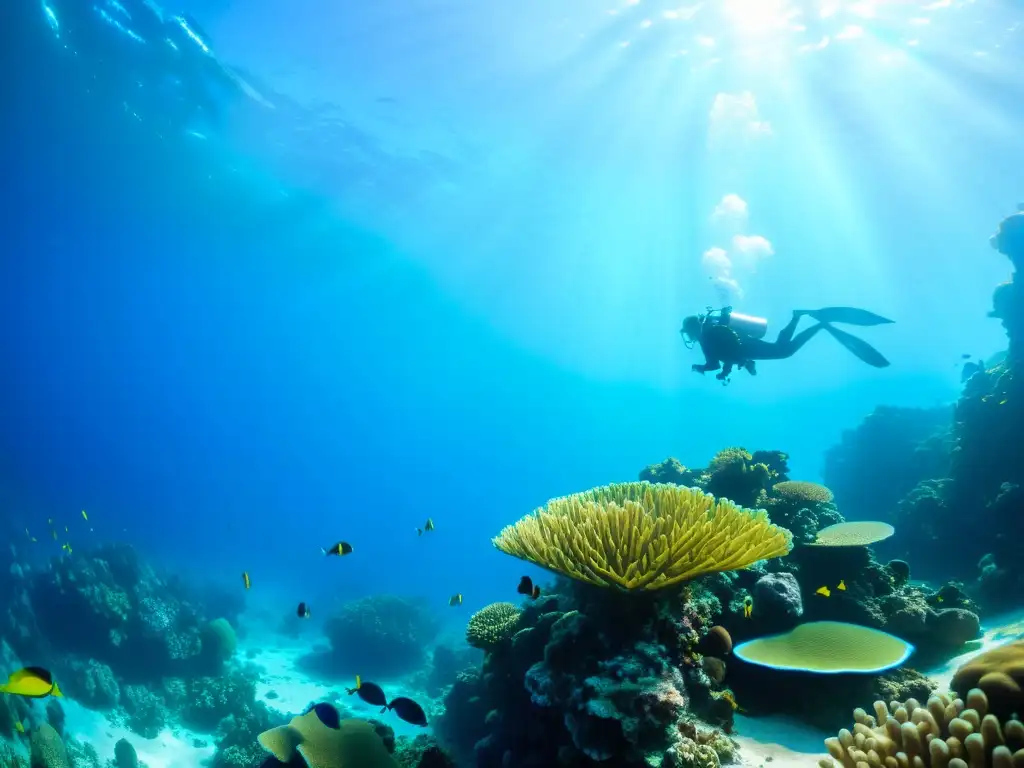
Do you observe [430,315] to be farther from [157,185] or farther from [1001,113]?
[1001,113]

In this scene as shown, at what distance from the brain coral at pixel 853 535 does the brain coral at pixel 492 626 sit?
13.1ft

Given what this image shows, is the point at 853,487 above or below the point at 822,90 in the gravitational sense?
below

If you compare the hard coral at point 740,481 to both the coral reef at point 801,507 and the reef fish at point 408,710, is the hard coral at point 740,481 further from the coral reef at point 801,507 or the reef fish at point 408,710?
the reef fish at point 408,710

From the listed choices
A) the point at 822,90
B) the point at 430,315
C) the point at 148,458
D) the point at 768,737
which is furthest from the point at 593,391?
the point at 148,458

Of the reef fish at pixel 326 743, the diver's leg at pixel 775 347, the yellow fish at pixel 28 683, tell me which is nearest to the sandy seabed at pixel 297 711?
the reef fish at pixel 326 743

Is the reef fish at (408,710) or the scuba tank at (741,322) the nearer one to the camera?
the reef fish at (408,710)

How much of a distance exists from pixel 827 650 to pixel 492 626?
152 inches

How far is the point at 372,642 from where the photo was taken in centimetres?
2164

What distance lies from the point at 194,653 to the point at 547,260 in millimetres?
48766

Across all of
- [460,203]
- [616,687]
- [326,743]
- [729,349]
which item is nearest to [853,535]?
[616,687]

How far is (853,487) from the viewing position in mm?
20328

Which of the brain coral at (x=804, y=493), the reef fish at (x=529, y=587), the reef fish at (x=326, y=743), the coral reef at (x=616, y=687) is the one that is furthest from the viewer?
the brain coral at (x=804, y=493)

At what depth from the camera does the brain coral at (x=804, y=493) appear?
7.46 metres

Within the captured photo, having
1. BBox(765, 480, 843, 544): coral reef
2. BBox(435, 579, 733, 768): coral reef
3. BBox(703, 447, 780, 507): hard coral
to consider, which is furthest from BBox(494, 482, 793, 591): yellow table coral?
BBox(703, 447, 780, 507): hard coral
